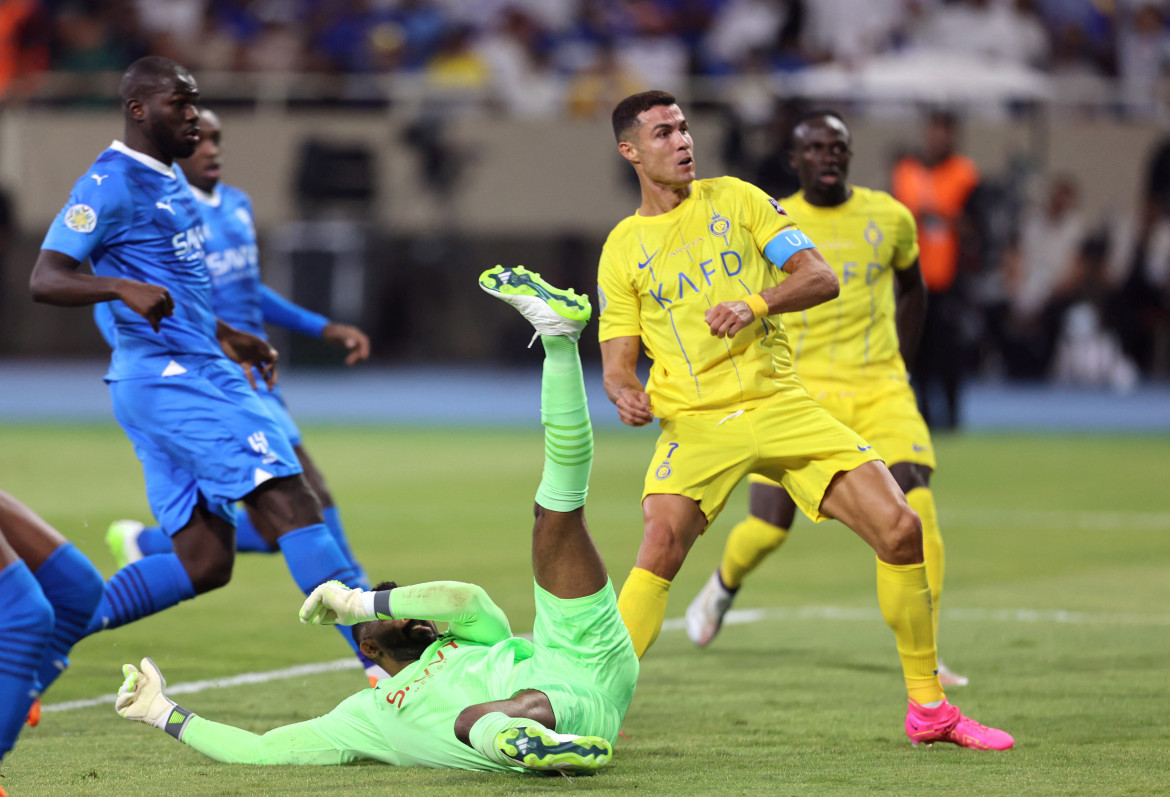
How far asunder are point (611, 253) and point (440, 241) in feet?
52.1

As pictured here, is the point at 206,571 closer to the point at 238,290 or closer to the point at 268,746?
the point at 268,746

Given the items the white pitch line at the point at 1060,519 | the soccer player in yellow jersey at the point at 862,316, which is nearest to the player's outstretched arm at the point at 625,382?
the soccer player in yellow jersey at the point at 862,316

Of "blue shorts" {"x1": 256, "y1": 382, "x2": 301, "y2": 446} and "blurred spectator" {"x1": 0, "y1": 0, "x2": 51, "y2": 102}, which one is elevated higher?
"blurred spectator" {"x1": 0, "y1": 0, "x2": 51, "y2": 102}

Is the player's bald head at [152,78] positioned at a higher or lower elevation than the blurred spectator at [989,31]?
lower

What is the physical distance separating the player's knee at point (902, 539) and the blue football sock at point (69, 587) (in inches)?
98.9

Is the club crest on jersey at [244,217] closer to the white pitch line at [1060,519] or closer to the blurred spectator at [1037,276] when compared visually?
the white pitch line at [1060,519]

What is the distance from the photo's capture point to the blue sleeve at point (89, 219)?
5.80 meters

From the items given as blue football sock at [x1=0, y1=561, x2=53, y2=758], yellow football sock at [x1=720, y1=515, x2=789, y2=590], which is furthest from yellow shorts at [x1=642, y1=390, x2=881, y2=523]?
blue football sock at [x1=0, y1=561, x2=53, y2=758]

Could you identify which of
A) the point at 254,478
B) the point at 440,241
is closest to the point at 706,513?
the point at 254,478

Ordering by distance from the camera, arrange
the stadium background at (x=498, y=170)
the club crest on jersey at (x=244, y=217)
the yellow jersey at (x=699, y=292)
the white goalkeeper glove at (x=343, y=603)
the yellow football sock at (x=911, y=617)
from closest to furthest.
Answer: the white goalkeeper glove at (x=343, y=603)
the yellow football sock at (x=911, y=617)
the yellow jersey at (x=699, y=292)
the club crest on jersey at (x=244, y=217)
the stadium background at (x=498, y=170)

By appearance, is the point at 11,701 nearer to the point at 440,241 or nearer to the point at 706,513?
the point at 706,513

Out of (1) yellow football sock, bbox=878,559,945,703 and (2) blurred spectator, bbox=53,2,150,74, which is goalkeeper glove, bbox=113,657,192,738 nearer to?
(1) yellow football sock, bbox=878,559,945,703

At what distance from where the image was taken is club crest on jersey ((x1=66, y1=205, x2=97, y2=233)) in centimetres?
585

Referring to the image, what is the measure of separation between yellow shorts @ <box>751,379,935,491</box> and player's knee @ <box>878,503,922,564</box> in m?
1.35
